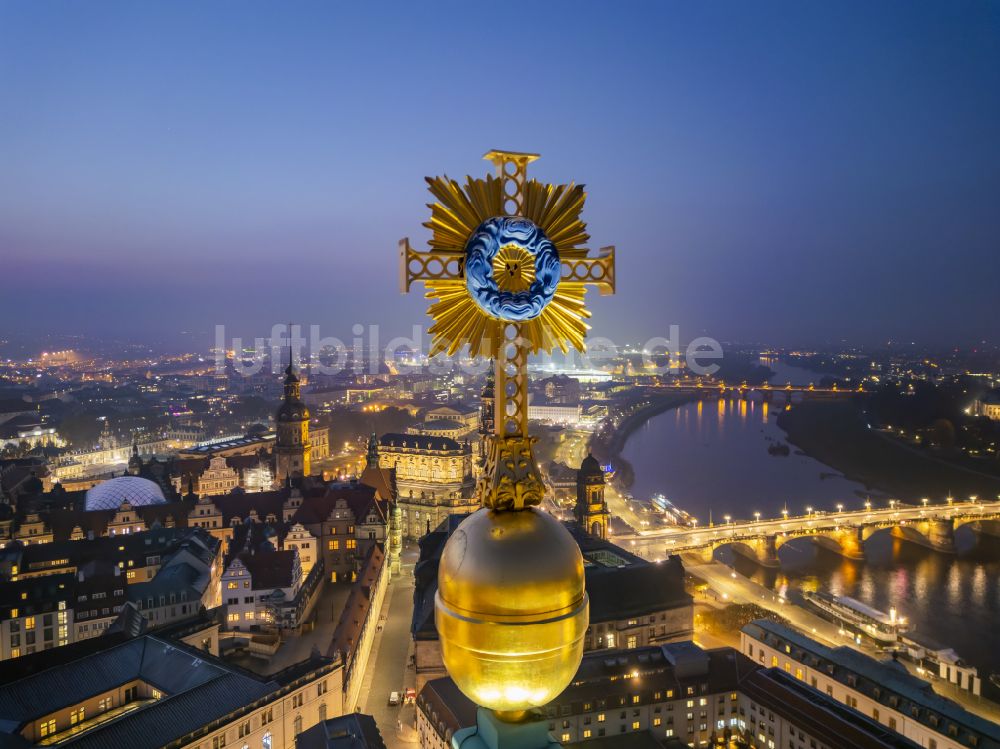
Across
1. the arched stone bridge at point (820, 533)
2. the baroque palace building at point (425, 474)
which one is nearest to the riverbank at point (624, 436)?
the arched stone bridge at point (820, 533)

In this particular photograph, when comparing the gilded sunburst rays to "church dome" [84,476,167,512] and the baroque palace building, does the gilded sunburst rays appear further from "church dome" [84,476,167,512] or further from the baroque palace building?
the baroque palace building

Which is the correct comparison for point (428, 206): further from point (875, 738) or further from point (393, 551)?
point (393, 551)

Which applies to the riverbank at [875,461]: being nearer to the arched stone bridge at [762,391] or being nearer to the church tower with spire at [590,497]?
the arched stone bridge at [762,391]

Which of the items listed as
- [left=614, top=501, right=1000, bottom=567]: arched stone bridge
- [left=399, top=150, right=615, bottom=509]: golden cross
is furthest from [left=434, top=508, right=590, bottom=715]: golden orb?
[left=614, top=501, right=1000, bottom=567]: arched stone bridge

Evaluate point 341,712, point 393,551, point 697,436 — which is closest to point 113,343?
point 697,436

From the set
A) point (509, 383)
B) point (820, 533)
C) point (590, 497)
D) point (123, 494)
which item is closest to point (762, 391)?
point (820, 533)

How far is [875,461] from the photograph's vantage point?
61188 mm

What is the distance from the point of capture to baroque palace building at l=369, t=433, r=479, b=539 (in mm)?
37688

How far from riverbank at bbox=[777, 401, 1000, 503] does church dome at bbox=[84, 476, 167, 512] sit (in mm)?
49742

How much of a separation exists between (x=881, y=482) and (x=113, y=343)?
205 meters

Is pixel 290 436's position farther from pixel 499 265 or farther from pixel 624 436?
pixel 624 436

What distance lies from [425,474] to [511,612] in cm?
4082

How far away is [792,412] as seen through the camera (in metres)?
92.3

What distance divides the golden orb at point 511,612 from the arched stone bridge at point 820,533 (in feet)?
108
